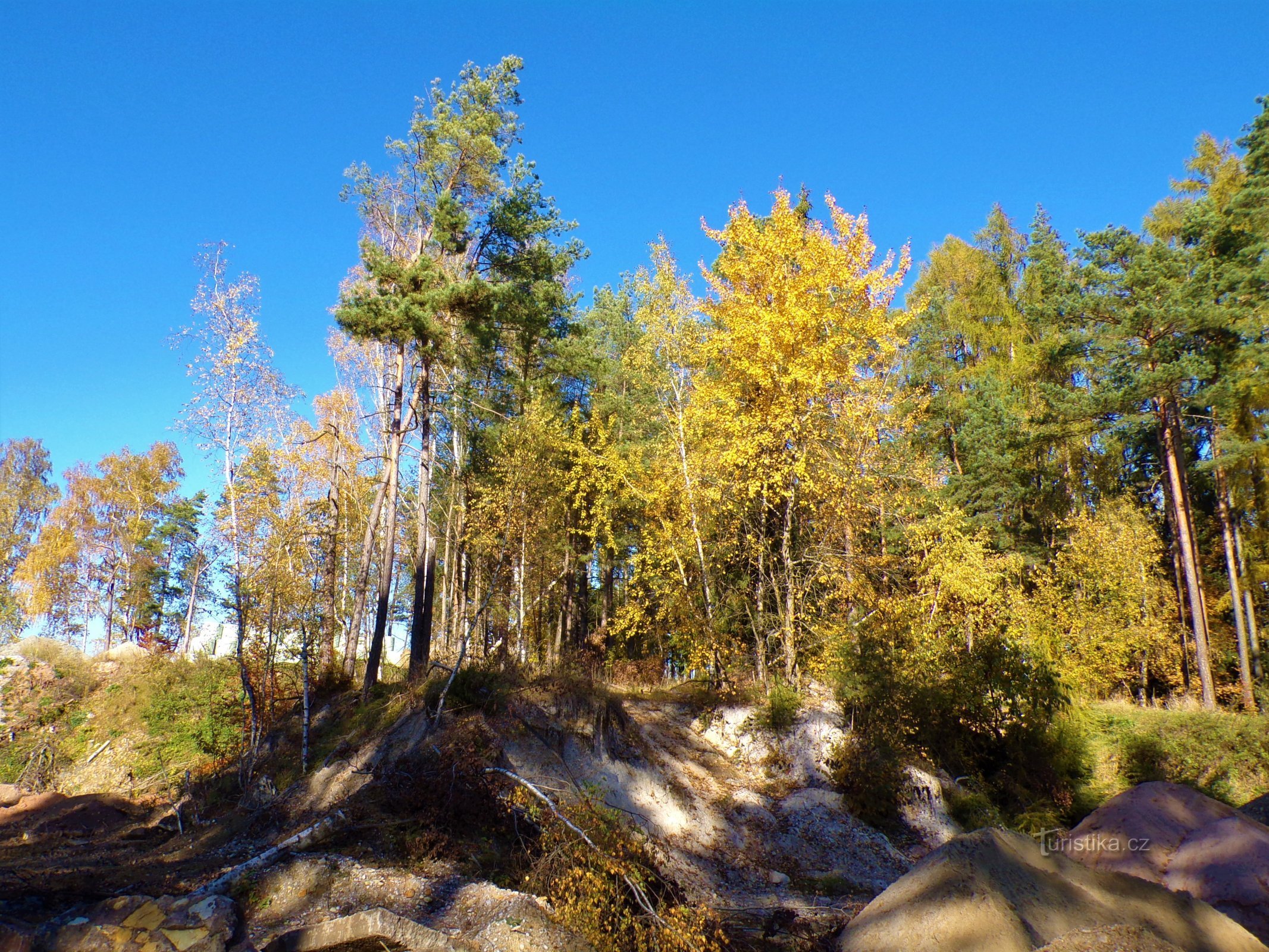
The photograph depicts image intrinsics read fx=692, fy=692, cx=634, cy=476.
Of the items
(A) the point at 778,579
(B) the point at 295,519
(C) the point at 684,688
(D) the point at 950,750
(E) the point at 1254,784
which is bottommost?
(E) the point at 1254,784

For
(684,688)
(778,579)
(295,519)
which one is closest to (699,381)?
(778,579)

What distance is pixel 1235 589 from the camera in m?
19.0

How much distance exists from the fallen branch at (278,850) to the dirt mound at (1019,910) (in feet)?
18.1

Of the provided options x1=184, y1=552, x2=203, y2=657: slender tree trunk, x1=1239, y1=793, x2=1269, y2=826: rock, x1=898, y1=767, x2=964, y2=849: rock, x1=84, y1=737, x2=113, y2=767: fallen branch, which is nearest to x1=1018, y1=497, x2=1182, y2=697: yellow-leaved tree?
x1=898, y1=767, x2=964, y2=849: rock

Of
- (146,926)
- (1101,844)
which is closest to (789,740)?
(1101,844)

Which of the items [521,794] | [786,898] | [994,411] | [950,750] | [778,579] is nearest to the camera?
[521,794]

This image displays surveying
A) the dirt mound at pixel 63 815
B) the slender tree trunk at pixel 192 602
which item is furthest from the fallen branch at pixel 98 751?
the slender tree trunk at pixel 192 602

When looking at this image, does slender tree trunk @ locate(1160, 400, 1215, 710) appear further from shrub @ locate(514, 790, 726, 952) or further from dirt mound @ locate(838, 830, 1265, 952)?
shrub @ locate(514, 790, 726, 952)

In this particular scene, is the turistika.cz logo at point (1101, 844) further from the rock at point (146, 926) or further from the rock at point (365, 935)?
the rock at point (146, 926)

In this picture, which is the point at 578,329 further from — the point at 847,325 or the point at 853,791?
the point at 853,791

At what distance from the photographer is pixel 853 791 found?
12.1 metres

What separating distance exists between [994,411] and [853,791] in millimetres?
16363

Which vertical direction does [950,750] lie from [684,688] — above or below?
below

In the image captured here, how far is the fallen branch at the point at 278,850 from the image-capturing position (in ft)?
21.0
